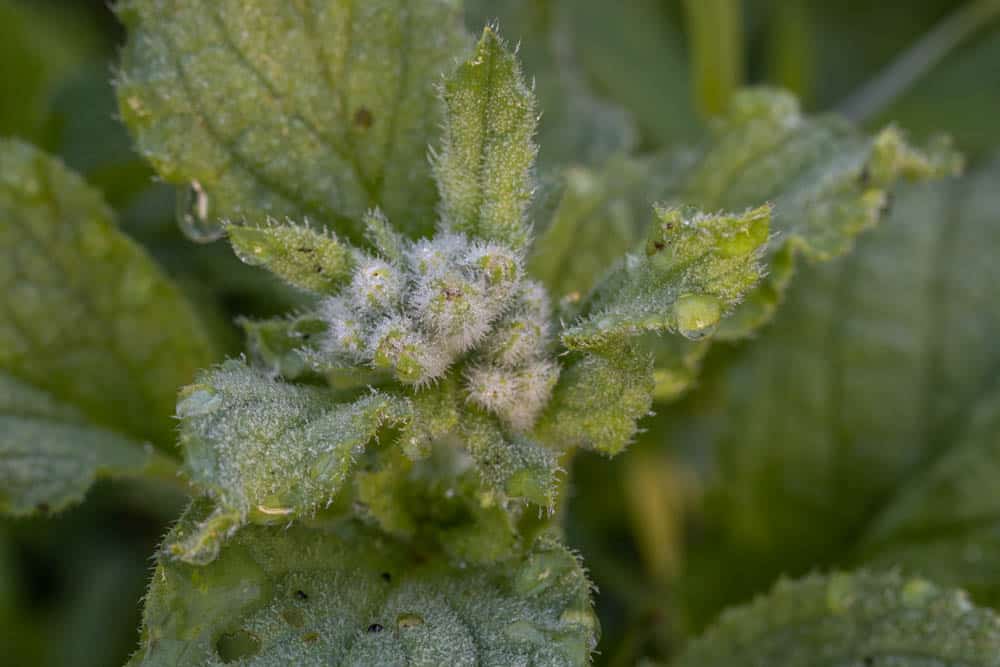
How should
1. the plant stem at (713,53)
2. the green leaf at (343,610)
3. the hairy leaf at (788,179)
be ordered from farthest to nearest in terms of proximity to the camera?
the plant stem at (713,53) < the hairy leaf at (788,179) < the green leaf at (343,610)

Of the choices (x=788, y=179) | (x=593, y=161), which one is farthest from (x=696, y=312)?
(x=593, y=161)

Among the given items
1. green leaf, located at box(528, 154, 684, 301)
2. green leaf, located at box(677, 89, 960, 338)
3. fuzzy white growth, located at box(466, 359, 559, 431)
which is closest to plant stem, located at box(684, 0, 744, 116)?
Result: green leaf, located at box(528, 154, 684, 301)

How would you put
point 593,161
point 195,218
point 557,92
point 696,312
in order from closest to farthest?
point 696,312
point 195,218
point 593,161
point 557,92

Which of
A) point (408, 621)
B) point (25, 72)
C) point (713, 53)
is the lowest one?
point (408, 621)

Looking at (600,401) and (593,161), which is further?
(593,161)

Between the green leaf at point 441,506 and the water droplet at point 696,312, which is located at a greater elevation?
the water droplet at point 696,312

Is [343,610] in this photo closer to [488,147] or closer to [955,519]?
[488,147]

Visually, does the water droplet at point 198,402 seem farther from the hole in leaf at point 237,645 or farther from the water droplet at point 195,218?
the water droplet at point 195,218

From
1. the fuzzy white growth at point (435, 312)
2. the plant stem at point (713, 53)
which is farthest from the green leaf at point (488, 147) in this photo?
the plant stem at point (713, 53)
